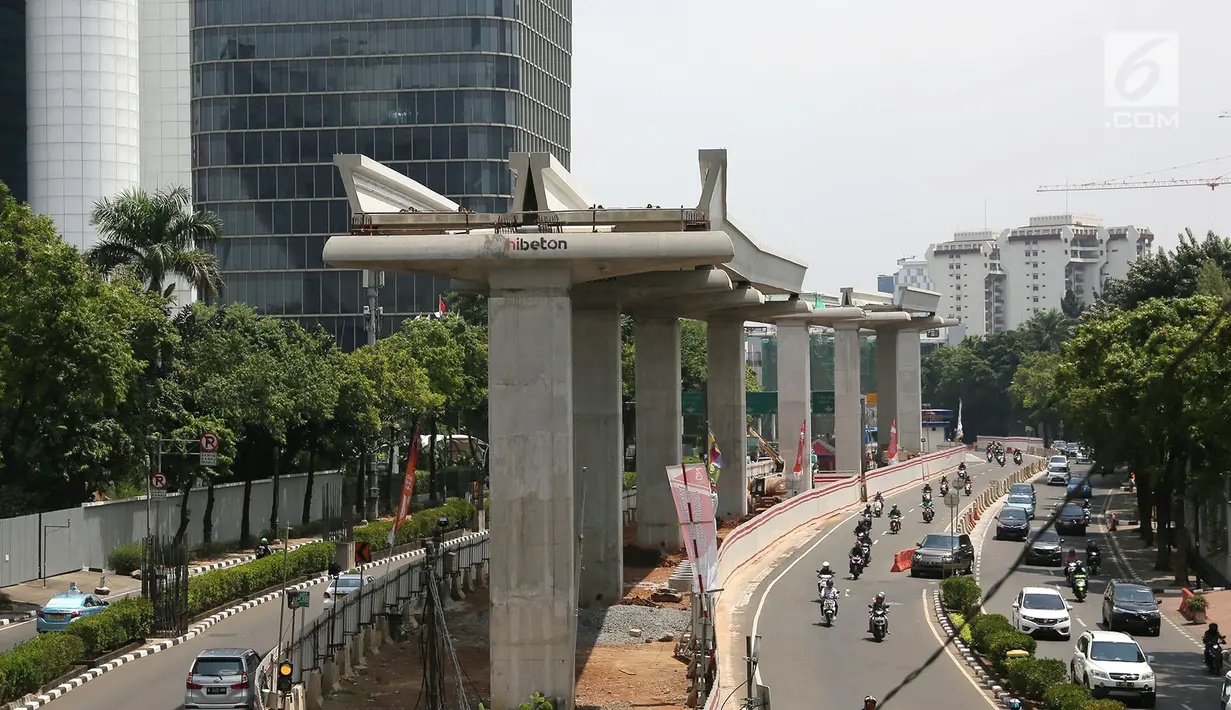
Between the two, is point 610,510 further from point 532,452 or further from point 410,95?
point 410,95

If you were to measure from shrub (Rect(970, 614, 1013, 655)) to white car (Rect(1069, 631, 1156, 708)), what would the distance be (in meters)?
3.48

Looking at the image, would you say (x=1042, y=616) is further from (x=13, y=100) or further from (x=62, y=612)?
(x=13, y=100)

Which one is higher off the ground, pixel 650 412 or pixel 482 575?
pixel 650 412

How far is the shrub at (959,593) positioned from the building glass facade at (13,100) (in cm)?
9354

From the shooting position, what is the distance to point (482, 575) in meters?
53.2

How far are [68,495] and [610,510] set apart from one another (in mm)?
22460

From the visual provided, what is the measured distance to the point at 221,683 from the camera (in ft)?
99.5

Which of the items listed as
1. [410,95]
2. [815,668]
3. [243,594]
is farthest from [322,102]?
[815,668]

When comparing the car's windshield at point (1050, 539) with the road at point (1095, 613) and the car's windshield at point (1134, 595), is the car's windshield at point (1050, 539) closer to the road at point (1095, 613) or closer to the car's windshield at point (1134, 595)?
the road at point (1095, 613)

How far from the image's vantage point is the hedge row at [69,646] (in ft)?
105

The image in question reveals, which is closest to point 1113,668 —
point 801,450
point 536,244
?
point 536,244

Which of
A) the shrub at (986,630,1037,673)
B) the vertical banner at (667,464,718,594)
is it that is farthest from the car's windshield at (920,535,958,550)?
the vertical banner at (667,464,718,594)

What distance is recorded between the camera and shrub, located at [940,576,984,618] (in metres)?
41.9

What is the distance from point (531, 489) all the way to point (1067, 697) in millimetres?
10602
